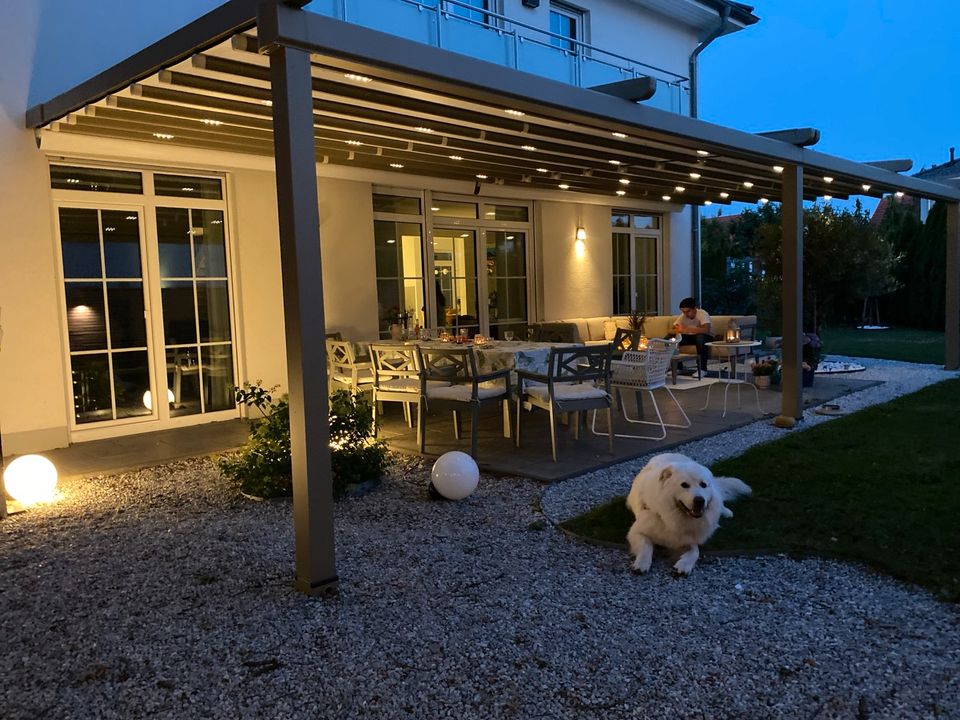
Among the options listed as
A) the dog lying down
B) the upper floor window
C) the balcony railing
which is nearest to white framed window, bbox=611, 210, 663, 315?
the balcony railing

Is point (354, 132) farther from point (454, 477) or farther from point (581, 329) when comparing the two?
point (581, 329)

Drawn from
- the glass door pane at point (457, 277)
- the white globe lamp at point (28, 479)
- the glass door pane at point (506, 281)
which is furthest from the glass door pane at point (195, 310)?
the glass door pane at point (506, 281)

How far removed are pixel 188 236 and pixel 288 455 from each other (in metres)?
3.50

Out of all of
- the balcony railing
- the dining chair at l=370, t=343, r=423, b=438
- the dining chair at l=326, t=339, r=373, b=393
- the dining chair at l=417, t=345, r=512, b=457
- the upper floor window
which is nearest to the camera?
the dining chair at l=417, t=345, r=512, b=457

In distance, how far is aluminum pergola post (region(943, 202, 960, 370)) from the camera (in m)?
10.1

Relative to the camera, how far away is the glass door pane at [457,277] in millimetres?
9875

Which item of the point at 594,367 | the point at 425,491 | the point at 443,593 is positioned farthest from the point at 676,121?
the point at 443,593

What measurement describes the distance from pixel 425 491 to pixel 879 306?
18.4 metres

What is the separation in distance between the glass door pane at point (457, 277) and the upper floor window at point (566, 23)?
11.6ft

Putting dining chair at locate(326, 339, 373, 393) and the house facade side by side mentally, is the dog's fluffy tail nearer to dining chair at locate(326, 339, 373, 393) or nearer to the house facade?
the house facade

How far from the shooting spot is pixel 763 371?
8.59m

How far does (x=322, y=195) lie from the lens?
809cm

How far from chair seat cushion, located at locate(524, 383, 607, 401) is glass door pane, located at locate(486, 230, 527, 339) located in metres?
4.80

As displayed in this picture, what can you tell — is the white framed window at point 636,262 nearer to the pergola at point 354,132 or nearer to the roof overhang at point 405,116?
the pergola at point 354,132
